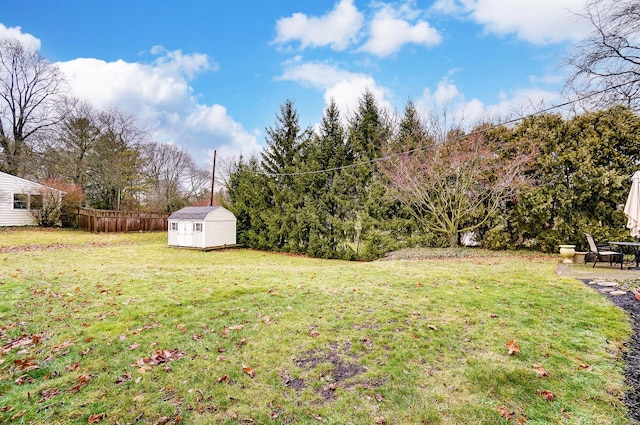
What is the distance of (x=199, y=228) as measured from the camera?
52.6 ft

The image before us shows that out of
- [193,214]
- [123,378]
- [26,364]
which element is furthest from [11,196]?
[123,378]

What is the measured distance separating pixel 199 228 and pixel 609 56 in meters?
16.4

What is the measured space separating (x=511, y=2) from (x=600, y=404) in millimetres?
9606

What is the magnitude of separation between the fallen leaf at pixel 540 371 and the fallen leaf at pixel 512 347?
28 centimetres

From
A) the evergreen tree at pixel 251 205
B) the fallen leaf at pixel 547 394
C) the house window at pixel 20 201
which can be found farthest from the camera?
the house window at pixel 20 201

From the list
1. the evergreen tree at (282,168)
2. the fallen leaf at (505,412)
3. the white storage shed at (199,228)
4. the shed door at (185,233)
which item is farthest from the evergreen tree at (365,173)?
the fallen leaf at (505,412)

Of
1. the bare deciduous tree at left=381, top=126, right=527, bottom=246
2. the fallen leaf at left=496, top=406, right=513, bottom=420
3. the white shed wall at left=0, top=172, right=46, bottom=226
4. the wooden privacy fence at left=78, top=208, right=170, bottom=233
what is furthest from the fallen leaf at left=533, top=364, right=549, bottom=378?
the white shed wall at left=0, top=172, right=46, bottom=226

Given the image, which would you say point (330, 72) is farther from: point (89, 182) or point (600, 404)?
point (89, 182)

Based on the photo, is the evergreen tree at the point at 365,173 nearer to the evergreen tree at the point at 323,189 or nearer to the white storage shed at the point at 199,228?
the evergreen tree at the point at 323,189

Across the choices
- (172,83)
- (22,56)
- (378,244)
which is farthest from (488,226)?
(22,56)

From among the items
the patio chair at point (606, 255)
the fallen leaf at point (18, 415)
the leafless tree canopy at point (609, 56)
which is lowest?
the fallen leaf at point (18, 415)

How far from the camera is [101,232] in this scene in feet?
63.7

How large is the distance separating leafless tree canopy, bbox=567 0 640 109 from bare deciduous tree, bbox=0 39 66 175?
3072 cm

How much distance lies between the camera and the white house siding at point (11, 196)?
1938 centimetres
